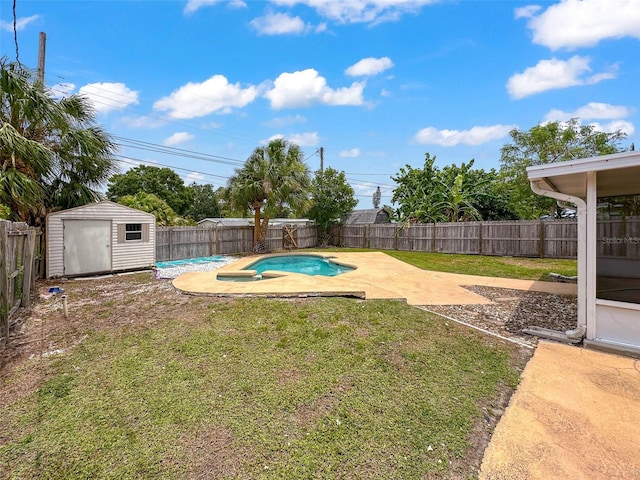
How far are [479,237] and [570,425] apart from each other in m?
13.3

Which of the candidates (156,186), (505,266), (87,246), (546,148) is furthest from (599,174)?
(156,186)

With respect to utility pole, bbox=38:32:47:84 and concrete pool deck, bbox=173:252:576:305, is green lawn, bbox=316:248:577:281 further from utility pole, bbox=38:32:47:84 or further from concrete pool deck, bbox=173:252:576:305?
utility pole, bbox=38:32:47:84

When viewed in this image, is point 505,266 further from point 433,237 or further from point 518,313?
point 518,313

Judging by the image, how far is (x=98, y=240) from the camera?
374 inches

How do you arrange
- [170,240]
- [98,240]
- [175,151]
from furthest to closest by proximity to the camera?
1. [175,151]
2. [170,240]
3. [98,240]

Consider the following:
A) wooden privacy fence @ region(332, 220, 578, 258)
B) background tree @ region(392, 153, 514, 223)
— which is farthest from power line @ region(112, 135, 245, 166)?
background tree @ region(392, 153, 514, 223)

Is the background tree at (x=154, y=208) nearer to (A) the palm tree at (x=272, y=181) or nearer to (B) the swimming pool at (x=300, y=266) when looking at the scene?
(A) the palm tree at (x=272, y=181)

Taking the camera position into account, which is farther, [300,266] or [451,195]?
[451,195]

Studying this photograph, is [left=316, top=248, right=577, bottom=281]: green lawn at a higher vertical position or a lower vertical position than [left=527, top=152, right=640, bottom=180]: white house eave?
lower

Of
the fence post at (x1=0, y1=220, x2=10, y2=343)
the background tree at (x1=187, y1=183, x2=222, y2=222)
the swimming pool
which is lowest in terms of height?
the swimming pool

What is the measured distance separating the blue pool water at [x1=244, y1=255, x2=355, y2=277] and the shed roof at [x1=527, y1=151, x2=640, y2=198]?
22.5 feet

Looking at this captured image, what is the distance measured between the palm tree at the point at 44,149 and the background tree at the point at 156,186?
29220mm

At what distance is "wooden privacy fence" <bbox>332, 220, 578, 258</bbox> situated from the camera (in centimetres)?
1286

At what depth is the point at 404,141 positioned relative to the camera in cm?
2191
